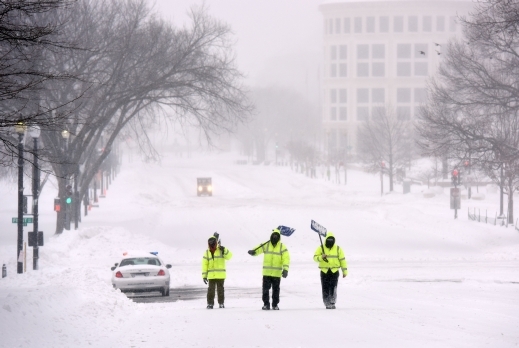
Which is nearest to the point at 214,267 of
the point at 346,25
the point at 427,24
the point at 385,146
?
the point at 385,146

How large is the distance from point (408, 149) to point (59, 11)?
175ft

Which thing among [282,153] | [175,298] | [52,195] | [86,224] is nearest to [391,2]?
[282,153]

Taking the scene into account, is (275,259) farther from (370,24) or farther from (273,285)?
(370,24)

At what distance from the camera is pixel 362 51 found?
166 m

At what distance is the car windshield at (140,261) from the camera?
78.6 ft

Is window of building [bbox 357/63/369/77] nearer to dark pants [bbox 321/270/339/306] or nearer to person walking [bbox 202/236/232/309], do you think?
person walking [bbox 202/236/232/309]

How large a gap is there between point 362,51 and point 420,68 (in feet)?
36.7

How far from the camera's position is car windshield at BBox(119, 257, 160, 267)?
24.0 meters

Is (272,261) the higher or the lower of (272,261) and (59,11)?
the lower

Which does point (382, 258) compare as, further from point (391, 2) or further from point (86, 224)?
point (391, 2)

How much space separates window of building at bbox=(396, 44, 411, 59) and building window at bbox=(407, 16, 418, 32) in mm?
3196

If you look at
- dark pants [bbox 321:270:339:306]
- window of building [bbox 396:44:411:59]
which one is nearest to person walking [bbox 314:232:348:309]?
dark pants [bbox 321:270:339:306]

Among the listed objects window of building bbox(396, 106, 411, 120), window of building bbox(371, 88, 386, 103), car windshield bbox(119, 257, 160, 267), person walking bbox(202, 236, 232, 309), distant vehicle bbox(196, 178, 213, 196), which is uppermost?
window of building bbox(371, 88, 386, 103)

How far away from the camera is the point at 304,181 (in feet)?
335
